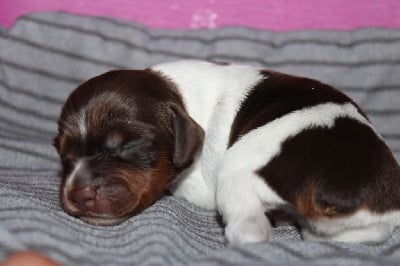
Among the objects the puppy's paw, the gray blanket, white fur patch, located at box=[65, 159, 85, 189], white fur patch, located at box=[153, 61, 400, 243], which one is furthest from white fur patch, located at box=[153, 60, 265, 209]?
white fur patch, located at box=[65, 159, 85, 189]

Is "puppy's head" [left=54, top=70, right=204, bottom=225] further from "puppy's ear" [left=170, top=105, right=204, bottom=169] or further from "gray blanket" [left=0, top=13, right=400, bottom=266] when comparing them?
"gray blanket" [left=0, top=13, right=400, bottom=266]

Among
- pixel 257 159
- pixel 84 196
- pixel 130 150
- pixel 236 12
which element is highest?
pixel 236 12

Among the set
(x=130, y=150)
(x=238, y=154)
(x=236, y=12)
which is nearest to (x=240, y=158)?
(x=238, y=154)

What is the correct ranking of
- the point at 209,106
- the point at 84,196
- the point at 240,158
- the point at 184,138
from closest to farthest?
the point at 84,196 → the point at 240,158 → the point at 184,138 → the point at 209,106

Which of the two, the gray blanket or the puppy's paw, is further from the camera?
the gray blanket

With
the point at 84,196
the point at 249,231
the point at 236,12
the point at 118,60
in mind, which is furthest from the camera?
the point at 236,12

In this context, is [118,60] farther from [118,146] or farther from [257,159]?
[257,159]
